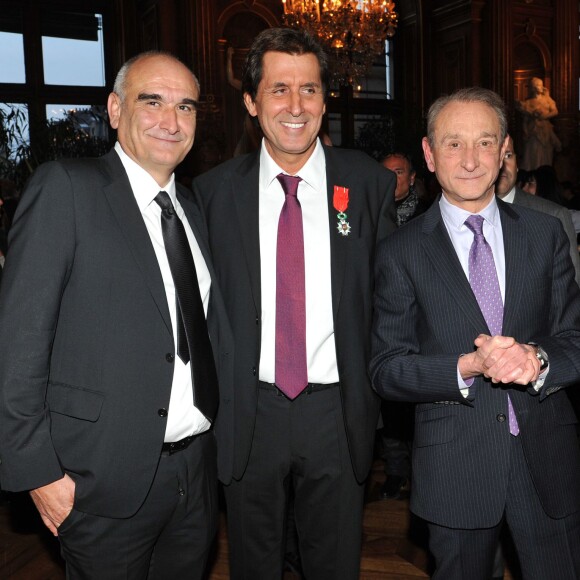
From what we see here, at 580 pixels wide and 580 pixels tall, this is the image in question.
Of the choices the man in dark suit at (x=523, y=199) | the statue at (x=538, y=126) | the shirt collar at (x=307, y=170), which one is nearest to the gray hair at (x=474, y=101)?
the shirt collar at (x=307, y=170)

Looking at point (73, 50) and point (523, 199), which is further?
point (73, 50)

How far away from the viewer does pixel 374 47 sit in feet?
24.2

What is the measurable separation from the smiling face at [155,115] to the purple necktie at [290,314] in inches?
17.2

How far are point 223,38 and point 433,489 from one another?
357 inches

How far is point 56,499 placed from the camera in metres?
1.71

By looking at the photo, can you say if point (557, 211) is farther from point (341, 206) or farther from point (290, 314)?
point (290, 314)

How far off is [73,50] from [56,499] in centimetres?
1015

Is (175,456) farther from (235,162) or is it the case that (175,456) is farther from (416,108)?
(416,108)

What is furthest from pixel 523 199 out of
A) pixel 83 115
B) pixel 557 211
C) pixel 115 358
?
pixel 83 115

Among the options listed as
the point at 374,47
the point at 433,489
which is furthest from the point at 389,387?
the point at 374,47

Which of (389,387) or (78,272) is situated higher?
(78,272)

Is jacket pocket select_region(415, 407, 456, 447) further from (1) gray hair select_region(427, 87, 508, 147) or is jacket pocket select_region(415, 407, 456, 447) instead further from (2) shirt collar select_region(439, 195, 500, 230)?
(1) gray hair select_region(427, 87, 508, 147)

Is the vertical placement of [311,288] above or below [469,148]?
below

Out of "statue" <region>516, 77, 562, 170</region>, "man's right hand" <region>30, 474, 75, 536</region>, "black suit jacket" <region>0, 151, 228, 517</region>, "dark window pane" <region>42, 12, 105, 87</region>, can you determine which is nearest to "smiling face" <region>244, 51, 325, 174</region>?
"black suit jacket" <region>0, 151, 228, 517</region>
